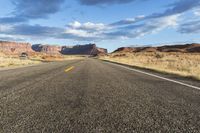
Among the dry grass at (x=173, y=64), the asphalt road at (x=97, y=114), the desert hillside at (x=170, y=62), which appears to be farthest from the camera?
the desert hillside at (x=170, y=62)

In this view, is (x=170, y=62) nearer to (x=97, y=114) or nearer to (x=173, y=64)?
(x=173, y=64)

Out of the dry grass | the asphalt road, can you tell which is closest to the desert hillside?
the dry grass

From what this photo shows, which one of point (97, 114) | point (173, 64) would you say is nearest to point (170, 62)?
point (173, 64)

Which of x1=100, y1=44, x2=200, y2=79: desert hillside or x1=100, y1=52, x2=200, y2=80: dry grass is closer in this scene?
x1=100, y1=52, x2=200, y2=80: dry grass

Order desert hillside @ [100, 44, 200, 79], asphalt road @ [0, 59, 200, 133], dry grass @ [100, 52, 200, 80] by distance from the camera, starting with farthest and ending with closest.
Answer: desert hillside @ [100, 44, 200, 79] < dry grass @ [100, 52, 200, 80] < asphalt road @ [0, 59, 200, 133]

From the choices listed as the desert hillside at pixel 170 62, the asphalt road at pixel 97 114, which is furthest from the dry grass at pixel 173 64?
the asphalt road at pixel 97 114

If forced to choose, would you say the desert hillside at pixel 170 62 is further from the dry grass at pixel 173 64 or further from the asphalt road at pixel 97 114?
the asphalt road at pixel 97 114

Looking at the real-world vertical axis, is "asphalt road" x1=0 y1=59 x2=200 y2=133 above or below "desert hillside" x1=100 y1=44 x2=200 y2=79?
above

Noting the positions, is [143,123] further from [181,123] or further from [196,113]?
[196,113]

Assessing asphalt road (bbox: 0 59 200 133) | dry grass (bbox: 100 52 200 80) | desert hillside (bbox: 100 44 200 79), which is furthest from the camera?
desert hillside (bbox: 100 44 200 79)

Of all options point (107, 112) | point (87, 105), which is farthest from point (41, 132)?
point (87, 105)

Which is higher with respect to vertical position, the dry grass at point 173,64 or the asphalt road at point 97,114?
the asphalt road at point 97,114

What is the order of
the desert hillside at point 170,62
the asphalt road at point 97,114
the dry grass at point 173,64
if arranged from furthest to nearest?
the desert hillside at point 170,62
the dry grass at point 173,64
the asphalt road at point 97,114

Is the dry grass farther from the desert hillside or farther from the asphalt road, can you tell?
the asphalt road
